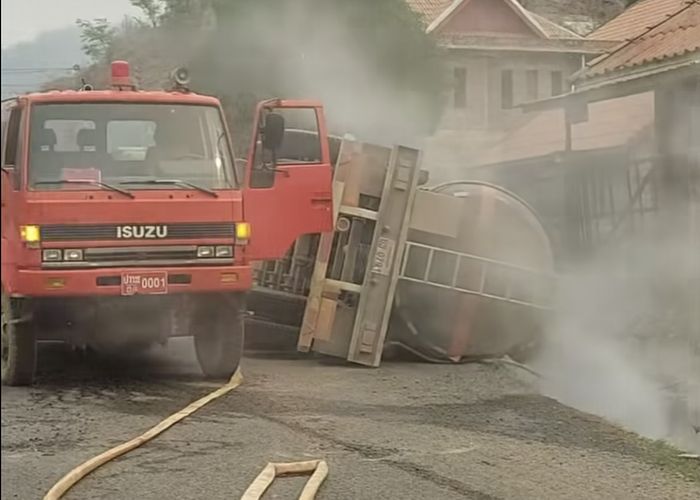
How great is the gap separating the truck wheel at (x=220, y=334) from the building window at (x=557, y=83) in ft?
13.1

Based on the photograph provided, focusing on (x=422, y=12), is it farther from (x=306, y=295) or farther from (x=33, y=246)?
(x=33, y=246)

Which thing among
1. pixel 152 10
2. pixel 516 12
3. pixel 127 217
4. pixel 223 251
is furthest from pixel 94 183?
pixel 516 12

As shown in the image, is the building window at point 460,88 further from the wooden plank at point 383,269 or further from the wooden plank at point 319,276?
the wooden plank at point 319,276

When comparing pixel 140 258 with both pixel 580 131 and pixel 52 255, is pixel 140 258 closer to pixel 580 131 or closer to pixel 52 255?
pixel 52 255

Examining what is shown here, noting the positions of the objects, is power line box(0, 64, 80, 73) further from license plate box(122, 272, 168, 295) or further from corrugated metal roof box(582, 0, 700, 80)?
corrugated metal roof box(582, 0, 700, 80)

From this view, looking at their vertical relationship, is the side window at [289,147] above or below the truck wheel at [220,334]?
above

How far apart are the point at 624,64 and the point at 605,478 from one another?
5155 millimetres

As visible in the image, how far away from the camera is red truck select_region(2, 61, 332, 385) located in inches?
321

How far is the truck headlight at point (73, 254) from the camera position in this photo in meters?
8.19

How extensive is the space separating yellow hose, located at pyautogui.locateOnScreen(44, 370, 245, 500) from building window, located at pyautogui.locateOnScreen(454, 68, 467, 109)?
12.7 ft

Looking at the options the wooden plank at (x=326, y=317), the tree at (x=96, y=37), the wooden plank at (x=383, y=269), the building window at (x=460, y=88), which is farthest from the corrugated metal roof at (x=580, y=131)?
the tree at (x=96, y=37)

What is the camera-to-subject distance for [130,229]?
327 inches

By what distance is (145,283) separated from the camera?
8297 mm

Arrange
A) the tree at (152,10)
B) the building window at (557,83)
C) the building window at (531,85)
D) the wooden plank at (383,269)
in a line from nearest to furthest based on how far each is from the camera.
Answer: the tree at (152,10) < the wooden plank at (383,269) < the building window at (557,83) < the building window at (531,85)
